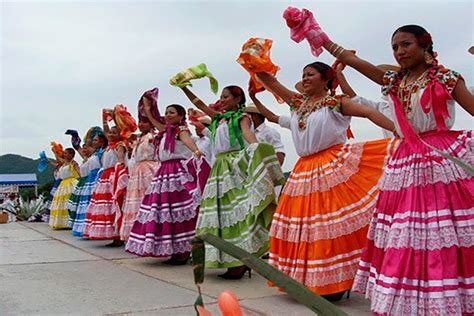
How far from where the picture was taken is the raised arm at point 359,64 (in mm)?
2965

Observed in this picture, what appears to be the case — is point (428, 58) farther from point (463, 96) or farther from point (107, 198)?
point (107, 198)

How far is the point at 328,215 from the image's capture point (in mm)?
3414

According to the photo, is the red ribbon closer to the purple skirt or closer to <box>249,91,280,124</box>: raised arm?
<box>249,91,280,124</box>: raised arm

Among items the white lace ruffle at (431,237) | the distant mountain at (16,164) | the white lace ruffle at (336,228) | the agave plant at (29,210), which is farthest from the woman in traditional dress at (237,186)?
the distant mountain at (16,164)

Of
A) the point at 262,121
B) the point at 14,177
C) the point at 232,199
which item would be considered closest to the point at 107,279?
the point at 232,199

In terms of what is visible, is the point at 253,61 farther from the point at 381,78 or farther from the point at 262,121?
the point at 262,121

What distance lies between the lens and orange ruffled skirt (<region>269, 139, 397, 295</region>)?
11.0 ft

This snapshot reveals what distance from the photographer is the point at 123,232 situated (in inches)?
245

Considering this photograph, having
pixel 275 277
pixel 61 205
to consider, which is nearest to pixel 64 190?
pixel 61 205

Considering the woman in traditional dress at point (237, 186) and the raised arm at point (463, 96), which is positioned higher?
the raised arm at point (463, 96)

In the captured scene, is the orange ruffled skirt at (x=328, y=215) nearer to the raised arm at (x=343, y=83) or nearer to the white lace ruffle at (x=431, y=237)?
the raised arm at (x=343, y=83)

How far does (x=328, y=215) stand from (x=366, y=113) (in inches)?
26.0

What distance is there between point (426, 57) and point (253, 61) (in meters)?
1.38

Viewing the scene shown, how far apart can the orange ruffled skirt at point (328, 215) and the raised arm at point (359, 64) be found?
641mm
